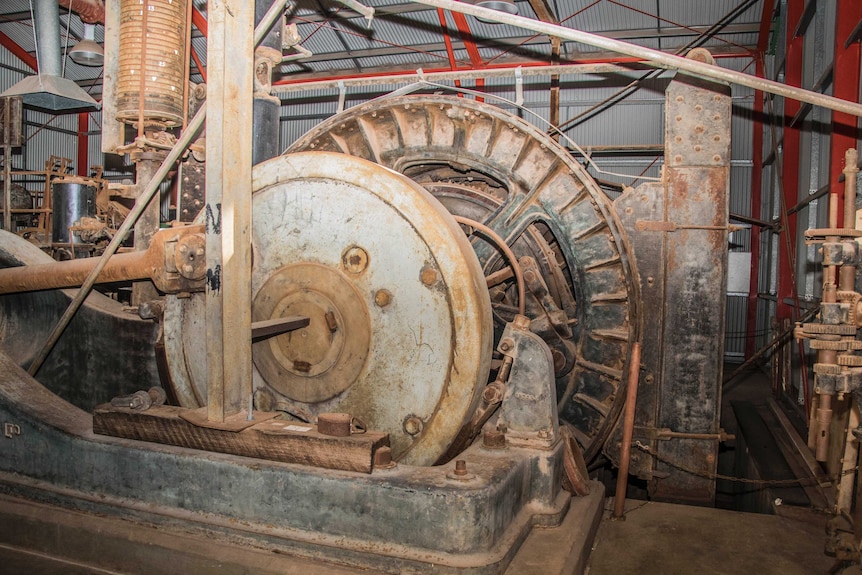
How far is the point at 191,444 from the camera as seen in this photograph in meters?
2.54

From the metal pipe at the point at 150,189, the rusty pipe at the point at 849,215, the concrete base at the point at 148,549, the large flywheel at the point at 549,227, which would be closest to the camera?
the concrete base at the point at 148,549

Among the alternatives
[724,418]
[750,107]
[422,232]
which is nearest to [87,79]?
[750,107]

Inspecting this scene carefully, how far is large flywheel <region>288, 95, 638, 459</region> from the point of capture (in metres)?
3.95

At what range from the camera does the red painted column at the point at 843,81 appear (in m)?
5.50

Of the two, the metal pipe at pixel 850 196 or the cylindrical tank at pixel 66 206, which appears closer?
the metal pipe at pixel 850 196

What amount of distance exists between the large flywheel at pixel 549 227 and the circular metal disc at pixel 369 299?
1.33m

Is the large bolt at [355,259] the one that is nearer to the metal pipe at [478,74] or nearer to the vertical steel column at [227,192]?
the vertical steel column at [227,192]

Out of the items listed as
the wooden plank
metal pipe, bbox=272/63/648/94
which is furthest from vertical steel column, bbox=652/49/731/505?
the wooden plank

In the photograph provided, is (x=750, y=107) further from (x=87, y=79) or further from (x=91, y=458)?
(x=87, y=79)

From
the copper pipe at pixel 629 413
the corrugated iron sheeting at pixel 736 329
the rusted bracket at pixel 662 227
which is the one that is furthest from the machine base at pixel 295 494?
the corrugated iron sheeting at pixel 736 329

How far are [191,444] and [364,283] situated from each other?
2.89 feet

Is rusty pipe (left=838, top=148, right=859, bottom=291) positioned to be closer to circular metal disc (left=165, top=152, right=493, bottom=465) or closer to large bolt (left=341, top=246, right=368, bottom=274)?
circular metal disc (left=165, top=152, right=493, bottom=465)

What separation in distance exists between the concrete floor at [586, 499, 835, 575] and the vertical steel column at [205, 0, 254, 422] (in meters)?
1.73

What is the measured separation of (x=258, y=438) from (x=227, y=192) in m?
0.89
